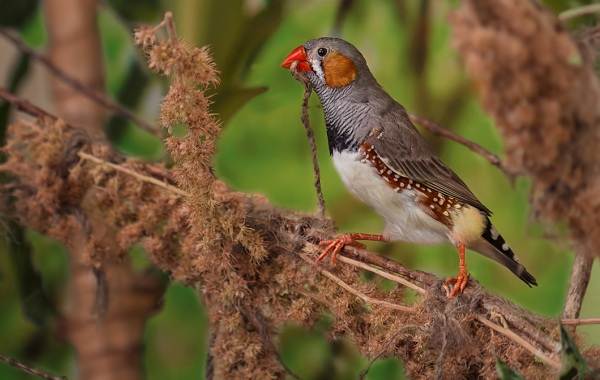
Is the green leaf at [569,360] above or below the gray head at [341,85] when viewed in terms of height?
below

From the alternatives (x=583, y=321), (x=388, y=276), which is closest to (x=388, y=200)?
(x=388, y=276)

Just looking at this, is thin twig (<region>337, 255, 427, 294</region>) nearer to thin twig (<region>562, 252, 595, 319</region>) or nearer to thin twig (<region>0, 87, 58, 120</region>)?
thin twig (<region>562, 252, 595, 319</region>)

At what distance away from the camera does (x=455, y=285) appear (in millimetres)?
683

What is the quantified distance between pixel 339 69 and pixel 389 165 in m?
0.11

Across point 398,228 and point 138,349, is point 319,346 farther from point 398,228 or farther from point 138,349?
point 398,228

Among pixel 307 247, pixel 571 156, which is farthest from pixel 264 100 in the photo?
pixel 571 156

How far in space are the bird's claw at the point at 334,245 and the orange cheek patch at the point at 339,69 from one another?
0.17 meters

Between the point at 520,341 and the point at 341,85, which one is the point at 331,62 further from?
the point at 520,341

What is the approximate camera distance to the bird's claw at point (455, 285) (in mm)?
675

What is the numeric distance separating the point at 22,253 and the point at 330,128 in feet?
1.28

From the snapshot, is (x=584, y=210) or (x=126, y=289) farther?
(x=126, y=289)

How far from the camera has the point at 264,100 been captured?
53.9 inches

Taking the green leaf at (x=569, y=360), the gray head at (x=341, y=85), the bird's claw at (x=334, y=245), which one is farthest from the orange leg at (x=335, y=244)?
the green leaf at (x=569, y=360)

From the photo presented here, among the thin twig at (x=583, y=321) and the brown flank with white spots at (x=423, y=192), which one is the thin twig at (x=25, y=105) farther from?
the thin twig at (x=583, y=321)
